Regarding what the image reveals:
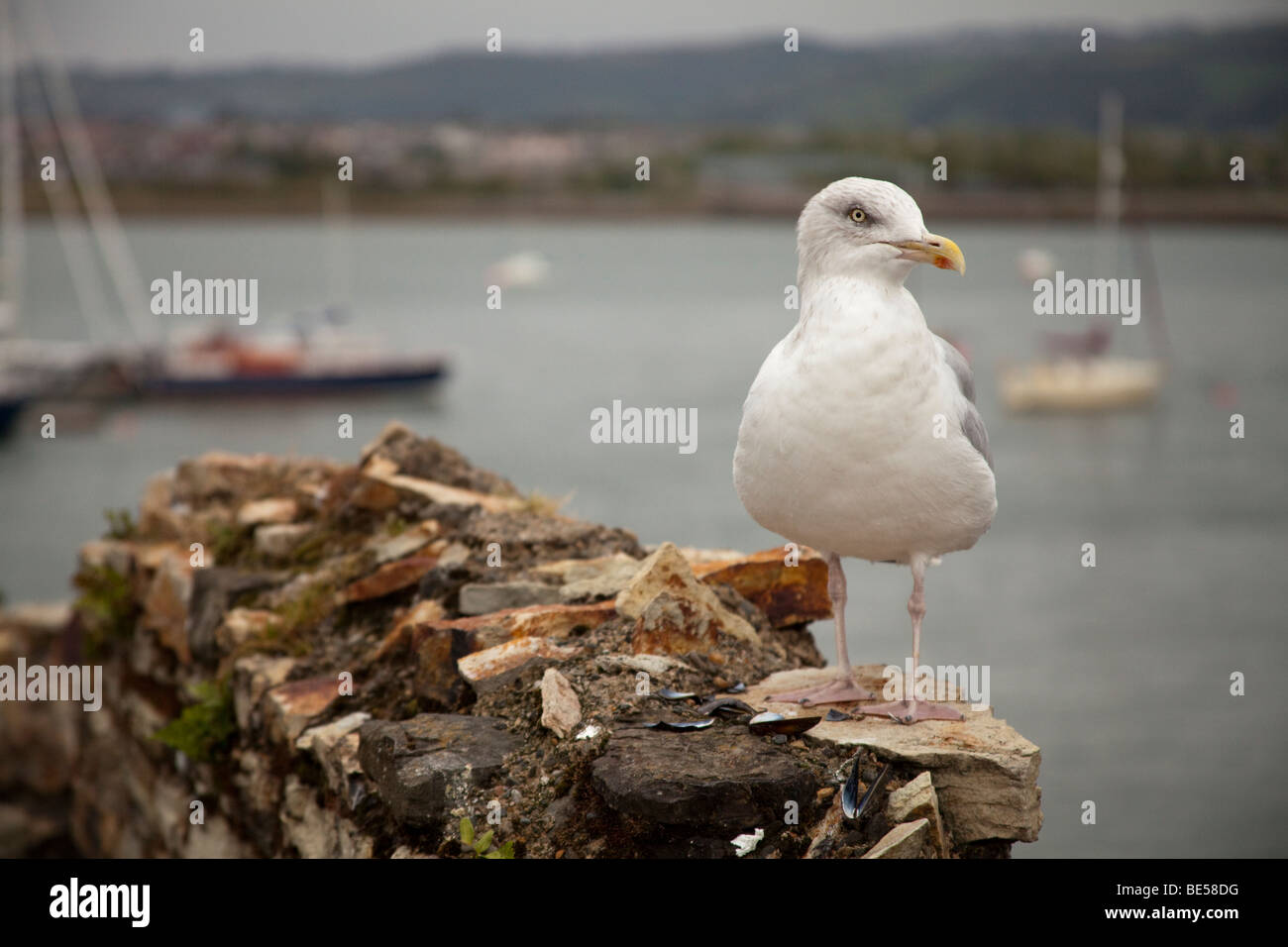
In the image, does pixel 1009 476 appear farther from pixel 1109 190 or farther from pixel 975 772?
pixel 975 772

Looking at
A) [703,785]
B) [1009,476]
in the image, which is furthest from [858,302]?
[1009,476]

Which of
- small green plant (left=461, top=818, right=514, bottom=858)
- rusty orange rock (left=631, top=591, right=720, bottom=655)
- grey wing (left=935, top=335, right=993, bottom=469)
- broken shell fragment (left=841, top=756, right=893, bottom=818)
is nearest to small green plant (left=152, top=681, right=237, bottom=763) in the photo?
rusty orange rock (left=631, top=591, right=720, bottom=655)

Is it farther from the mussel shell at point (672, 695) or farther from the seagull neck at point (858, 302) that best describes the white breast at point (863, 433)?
the mussel shell at point (672, 695)

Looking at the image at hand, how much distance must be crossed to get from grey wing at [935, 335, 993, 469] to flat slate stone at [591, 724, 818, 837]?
1.61 metres

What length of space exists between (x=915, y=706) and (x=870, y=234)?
2.07 metres

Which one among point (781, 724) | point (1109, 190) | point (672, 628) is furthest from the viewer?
point (1109, 190)

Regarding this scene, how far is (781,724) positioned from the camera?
5.82m

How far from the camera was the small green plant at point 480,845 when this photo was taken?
18.4ft

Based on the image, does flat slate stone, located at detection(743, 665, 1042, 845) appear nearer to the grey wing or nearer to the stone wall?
the stone wall

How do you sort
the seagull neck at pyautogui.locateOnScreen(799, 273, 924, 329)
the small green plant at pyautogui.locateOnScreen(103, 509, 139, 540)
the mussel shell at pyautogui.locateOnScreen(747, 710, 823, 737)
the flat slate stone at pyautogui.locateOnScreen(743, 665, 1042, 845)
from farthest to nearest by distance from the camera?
the small green plant at pyautogui.locateOnScreen(103, 509, 139, 540) < the mussel shell at pyautogui.locateOnScreen(747, 710, 823, 737) < the seagull neck at pyautogui.locateOnScreen(799, 273, 924, 329) < the flat slate stone at pyautogui.locateOnScreen(743, 665, 1042, 845)

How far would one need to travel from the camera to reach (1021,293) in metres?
95.9

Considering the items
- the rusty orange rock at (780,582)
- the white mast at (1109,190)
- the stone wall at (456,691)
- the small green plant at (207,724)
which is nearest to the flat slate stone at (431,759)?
the stone wall at (456,691)

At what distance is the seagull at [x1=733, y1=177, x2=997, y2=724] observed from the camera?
5625mm
